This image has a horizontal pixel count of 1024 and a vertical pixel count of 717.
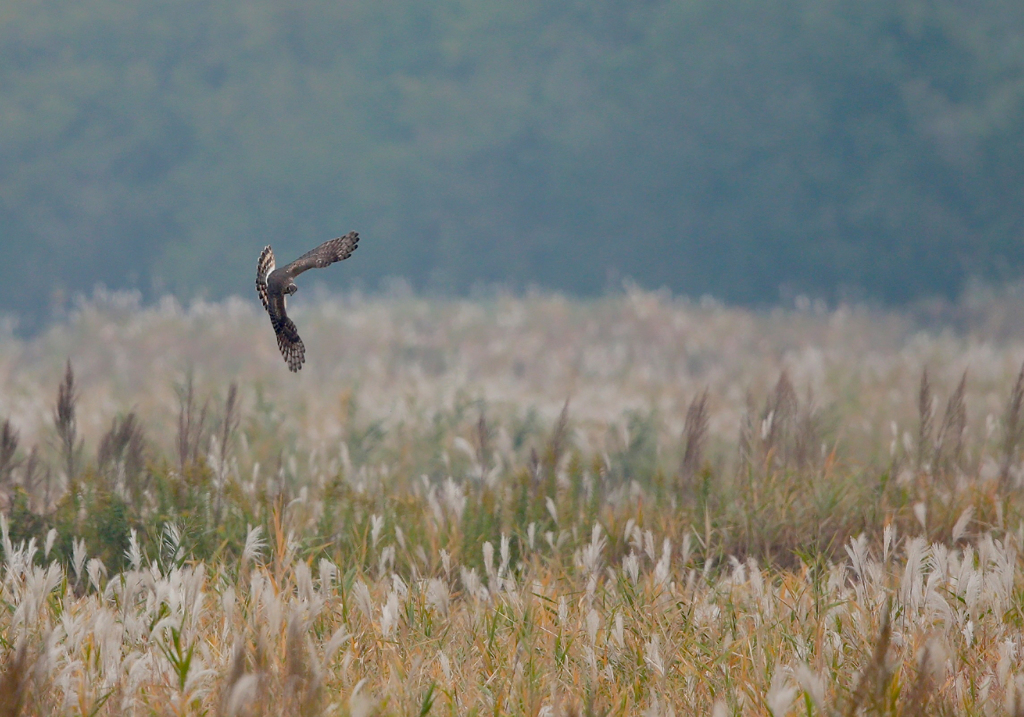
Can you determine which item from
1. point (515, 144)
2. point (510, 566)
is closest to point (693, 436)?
point (510, 566)

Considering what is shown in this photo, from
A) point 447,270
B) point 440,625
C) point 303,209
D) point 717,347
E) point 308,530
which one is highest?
point 303,209

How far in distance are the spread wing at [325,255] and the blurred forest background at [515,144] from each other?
2034 cm

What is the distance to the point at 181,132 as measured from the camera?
25078mm

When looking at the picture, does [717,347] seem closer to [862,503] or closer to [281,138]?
[862,503]

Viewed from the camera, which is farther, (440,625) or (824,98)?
(824,98)

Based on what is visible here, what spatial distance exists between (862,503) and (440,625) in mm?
2457

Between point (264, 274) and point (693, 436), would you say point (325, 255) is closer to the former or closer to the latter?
A: point (264, 274)

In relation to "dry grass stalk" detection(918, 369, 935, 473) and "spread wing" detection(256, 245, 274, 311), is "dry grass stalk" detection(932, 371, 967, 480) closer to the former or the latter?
"dry grass stalk" detection(918, 369, 935, 473)

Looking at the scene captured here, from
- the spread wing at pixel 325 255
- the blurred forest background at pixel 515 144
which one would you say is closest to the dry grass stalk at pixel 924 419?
the spread wing at pixel 325 255

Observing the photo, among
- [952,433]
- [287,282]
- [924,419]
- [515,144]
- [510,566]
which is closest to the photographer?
[287,282]

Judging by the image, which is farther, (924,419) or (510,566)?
(924,419)

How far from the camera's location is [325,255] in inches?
95.6

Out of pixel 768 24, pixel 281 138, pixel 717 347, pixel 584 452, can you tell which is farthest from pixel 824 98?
pixel 584 452

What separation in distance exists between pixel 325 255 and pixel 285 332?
217 mm
